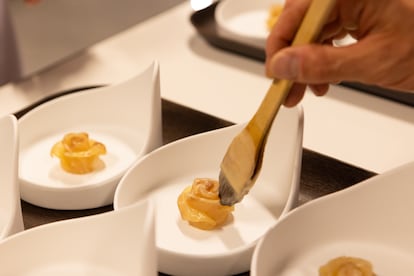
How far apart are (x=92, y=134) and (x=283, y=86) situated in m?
0.41

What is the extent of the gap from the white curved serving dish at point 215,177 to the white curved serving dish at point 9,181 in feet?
0.33

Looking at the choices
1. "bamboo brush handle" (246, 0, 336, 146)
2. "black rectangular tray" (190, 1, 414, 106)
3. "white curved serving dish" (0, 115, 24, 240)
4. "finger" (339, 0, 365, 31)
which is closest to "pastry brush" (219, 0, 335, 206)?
"bamboo brush handle" (246, 0, 336, 146)

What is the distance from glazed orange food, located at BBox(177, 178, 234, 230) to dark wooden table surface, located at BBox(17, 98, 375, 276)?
96mm

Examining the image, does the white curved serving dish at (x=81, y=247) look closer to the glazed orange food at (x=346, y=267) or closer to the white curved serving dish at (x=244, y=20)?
the glazed orange food at (x=346, y=267)

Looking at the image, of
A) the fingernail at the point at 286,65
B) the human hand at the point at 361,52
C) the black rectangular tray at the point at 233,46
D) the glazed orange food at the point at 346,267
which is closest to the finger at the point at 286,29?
the human hand at the point at 361,52

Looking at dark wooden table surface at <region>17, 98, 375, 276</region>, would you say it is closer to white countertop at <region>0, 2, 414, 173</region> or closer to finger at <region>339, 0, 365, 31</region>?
white countertop at <region>0, 2, 414, 173</region>

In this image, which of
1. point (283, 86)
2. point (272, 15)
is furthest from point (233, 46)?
point (283, 86)

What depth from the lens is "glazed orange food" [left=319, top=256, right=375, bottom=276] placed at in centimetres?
71

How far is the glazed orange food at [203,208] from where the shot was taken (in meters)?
0.77

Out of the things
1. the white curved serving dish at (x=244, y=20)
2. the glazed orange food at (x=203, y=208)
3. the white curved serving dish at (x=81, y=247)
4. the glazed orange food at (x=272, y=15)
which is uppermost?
the white curved serving dish at (x=81, y=247)

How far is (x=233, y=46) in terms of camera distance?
1172 mm

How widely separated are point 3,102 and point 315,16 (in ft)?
2.13

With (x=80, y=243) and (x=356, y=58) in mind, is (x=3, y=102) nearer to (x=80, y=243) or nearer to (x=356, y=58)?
(x=80, y=243)

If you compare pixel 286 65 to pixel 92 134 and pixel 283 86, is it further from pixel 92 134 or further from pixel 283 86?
pixel 92 134
